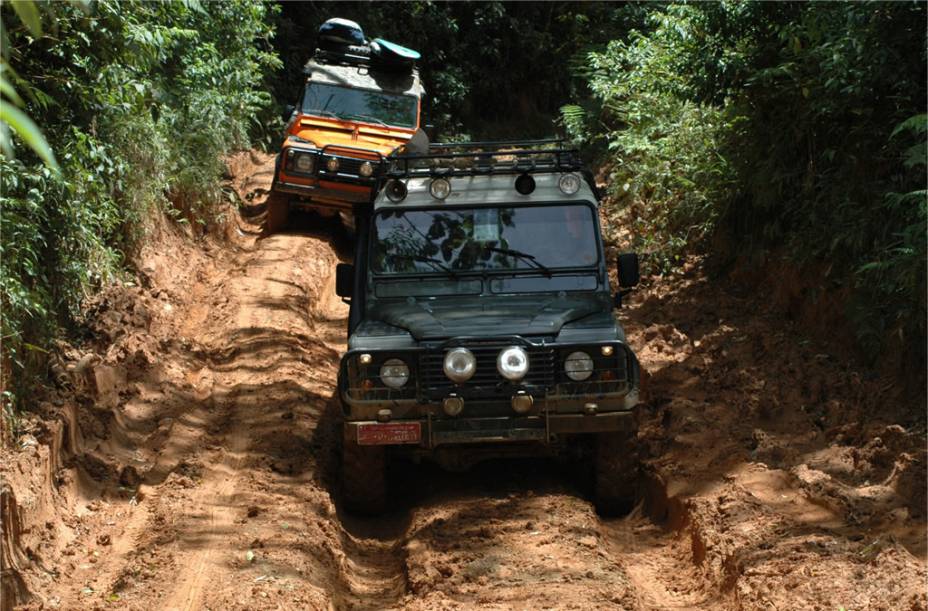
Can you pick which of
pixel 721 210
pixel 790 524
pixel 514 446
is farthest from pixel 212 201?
pixel 790 524

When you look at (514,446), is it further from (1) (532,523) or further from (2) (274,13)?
(2) (274,13)

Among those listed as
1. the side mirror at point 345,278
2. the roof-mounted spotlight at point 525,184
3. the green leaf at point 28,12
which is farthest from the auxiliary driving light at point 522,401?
the green leaf at point 28,12

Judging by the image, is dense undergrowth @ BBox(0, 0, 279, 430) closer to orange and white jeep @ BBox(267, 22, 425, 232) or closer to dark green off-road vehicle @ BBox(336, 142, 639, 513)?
orange and white jeep @ BBox(267, 22, 425, 232)

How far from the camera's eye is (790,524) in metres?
5.80

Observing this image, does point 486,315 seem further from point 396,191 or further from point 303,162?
point 303,162

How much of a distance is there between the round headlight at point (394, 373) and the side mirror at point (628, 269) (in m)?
1.61

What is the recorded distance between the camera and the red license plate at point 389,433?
5.95 m

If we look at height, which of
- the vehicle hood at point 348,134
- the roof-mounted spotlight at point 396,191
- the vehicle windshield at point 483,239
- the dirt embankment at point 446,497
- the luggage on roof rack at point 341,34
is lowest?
the dirt embankment at point 446,497

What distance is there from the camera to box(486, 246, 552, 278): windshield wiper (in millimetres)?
6820

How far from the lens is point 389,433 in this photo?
596cm

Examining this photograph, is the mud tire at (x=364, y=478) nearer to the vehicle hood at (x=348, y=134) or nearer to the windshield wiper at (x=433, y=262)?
the windshield wiper at (x=433, y=262)

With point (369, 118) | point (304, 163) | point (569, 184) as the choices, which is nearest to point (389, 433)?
point (569, 184)

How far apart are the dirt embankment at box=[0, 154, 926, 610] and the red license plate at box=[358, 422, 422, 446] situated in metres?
0.58

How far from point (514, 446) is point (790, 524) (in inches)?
64.1
